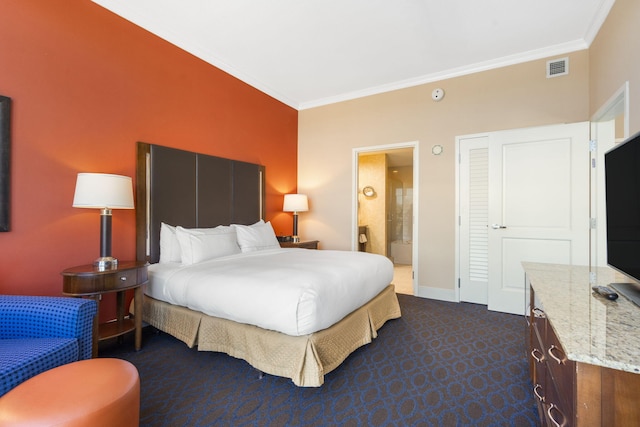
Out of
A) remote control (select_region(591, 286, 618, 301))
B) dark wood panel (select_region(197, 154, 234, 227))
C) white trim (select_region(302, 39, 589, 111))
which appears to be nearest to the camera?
remote control (select_region(591, 286, 618, 301))

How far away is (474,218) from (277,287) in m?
2.99

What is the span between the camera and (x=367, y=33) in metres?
→ 3.17

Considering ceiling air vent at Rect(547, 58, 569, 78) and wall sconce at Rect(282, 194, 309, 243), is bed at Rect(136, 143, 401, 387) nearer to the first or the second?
wall sconce at Rect(282, 194, 309, 243)

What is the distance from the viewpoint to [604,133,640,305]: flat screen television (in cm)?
129

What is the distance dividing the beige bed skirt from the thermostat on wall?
297cm

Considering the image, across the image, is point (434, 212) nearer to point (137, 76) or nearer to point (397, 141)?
point (397, 141)

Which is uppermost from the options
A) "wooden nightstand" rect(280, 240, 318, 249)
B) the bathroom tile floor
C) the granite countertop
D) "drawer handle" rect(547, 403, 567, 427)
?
the granite countertop

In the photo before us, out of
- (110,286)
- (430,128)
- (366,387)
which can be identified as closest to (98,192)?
(110,286)

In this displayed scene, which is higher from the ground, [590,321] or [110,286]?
[590,321]

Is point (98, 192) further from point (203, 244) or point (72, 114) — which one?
point (203, 244)

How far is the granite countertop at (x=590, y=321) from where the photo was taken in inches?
30.1

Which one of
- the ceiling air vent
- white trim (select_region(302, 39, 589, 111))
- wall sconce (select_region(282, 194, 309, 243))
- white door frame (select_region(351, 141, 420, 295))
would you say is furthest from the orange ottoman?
the ceiling air vent

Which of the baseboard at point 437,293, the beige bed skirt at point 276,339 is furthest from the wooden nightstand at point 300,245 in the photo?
the beige bed skirt at point 276,339

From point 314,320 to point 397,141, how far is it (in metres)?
3.32
